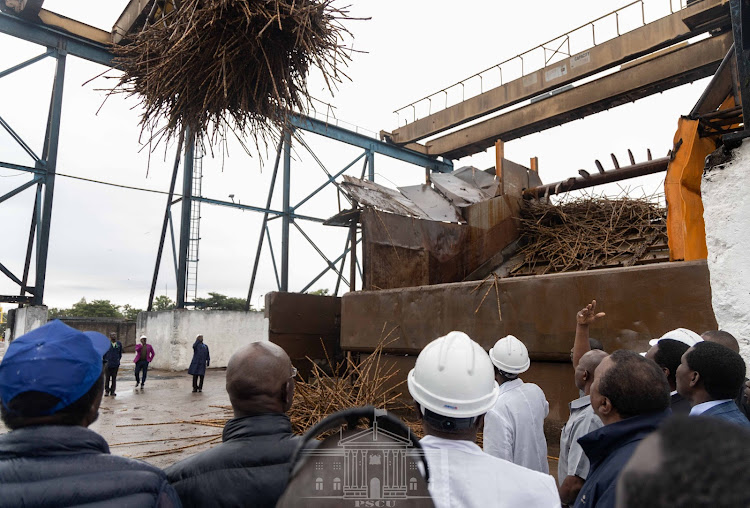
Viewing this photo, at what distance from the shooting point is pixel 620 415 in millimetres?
1408

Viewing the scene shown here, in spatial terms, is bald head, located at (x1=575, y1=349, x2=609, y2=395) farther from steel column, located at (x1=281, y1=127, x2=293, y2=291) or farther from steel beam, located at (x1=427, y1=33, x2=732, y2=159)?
steel column, located at (x1=281, y1=127, x2=293, y2=291)

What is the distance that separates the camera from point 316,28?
131 inches

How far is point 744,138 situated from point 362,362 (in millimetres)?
3450

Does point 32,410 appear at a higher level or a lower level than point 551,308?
lower

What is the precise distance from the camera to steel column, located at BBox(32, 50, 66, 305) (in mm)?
10602

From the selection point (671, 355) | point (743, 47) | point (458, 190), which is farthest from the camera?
point (458, 190)

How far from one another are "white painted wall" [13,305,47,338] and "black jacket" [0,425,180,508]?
1086 centimetres

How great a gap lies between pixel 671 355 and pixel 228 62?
2923 mm

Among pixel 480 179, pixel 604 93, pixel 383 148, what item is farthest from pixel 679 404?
pixel 383 148

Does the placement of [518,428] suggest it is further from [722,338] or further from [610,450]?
[722,338]

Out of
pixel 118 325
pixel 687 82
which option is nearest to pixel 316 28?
pixel 687 82

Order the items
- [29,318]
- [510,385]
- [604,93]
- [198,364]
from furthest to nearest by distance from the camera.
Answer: [29,318] < [198,364] < [604,93] < [510,385]

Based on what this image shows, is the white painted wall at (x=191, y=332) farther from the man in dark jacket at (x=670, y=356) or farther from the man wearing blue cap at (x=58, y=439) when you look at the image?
the man wearing blue cap at (x=58, y=439)

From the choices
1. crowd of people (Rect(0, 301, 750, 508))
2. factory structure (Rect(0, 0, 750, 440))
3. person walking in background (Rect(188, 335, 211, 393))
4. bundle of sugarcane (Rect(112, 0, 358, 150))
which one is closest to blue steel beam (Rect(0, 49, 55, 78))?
factory structure (Rect(0, 0, 750, 440))
